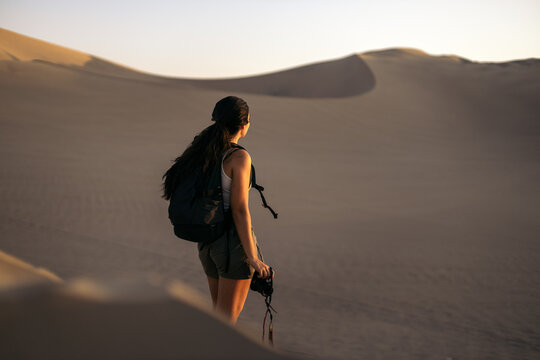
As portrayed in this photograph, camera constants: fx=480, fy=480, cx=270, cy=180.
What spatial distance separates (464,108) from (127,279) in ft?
96.4

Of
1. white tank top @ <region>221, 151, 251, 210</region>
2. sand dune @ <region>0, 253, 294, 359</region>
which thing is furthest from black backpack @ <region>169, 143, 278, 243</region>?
sand dune @ <region>0, 253, 294, 359</region>

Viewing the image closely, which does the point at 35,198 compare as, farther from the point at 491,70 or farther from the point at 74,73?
the point at 491,70

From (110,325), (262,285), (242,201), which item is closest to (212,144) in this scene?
(242,201)

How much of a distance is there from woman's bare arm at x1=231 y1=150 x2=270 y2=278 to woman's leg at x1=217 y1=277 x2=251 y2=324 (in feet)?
0.41

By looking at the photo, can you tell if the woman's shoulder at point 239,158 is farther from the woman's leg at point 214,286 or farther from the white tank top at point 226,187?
the woman's leg at point 214,286

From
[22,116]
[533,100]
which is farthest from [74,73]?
[533,100]

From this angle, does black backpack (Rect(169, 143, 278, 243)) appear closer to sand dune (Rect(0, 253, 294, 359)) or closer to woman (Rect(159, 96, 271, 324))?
woman (Rect(159, 96, 271, 324))

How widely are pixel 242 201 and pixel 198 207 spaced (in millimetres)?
207

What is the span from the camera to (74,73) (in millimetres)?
24281

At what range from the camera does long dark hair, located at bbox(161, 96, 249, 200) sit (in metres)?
2.25

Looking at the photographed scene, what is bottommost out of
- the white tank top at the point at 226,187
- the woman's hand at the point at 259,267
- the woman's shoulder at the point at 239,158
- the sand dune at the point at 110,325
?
the woman's hand at the point at 259,267

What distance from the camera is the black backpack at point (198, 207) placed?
219cm

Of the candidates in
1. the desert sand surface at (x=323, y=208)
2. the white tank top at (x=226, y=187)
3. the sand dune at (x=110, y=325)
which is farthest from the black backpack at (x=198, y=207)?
the sand dune at (x=110, y=325)

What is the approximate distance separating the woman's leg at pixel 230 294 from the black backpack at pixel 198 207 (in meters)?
0.28
